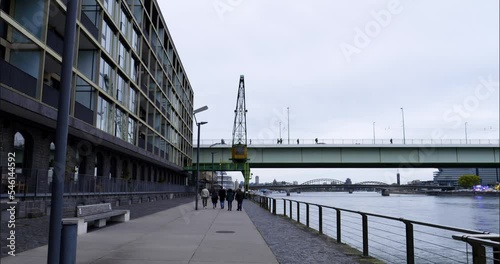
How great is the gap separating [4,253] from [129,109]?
85.3 ft

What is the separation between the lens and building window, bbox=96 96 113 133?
26.5 meters

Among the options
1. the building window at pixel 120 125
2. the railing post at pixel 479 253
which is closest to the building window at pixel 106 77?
the building window at pixel 120 125

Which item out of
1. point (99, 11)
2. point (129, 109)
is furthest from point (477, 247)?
point (129, 109)

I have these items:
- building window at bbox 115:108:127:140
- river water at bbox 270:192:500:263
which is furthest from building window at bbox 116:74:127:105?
river water at bbox 270:192:500:263

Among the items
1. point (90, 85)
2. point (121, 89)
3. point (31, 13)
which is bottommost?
point (90, 85)

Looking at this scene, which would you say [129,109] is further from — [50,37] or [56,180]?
[56,180]

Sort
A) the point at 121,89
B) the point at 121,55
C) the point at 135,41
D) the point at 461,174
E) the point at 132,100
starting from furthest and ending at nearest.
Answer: the point at 461,174, the point at 135,41, the point at 132,100, the point at 121,89, the point at 121,55

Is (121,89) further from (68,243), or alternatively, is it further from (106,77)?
(68,243)

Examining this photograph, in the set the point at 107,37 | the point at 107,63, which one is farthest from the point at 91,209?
the point at 107,37

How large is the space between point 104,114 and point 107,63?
3.49m

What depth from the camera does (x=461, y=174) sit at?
535ft

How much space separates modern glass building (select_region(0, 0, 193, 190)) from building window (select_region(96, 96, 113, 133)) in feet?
0.21

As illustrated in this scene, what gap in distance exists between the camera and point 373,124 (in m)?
90.4

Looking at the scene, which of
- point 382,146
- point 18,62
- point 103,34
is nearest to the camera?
point 18,62
